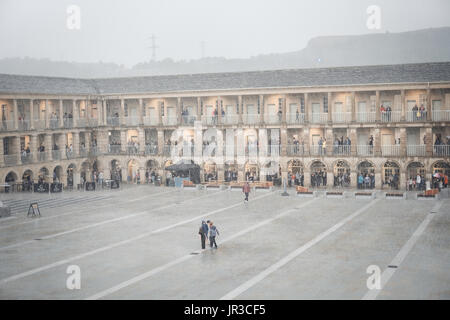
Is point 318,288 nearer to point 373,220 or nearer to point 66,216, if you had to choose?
point 373,220

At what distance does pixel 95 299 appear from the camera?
21.3 metres

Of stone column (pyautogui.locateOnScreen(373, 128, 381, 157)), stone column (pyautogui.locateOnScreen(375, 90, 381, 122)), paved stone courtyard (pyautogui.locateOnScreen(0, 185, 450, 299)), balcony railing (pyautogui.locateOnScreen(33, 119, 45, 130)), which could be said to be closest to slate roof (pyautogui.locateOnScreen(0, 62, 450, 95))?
stone column (pyautogui.locateOnScreen(375, 90, 381, 122))

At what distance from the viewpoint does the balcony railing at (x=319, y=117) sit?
52.8 m

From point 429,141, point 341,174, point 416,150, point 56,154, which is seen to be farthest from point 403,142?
point 56,154

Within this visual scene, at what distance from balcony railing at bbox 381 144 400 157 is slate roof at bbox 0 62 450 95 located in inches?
201

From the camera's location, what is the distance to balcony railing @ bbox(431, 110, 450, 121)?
48875 millimetres

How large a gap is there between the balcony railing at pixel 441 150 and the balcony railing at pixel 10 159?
3241cm

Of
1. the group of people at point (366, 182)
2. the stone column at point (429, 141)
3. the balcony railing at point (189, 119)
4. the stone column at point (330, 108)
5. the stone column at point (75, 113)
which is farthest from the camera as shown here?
the balcony railing at point (189, 119)

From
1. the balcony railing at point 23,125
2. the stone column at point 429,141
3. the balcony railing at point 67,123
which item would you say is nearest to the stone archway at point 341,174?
the stone column at point 429,141

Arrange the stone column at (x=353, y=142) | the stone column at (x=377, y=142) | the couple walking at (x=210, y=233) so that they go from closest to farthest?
the couple walking at (x=210, y=233) < the stone column at (x=377, y=142) < the stone column at (x=353, y=142)

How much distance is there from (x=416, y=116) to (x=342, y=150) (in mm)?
6429

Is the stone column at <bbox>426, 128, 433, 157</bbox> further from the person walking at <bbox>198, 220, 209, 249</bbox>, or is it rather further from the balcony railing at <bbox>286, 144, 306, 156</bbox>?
the person walking at <bbox>198, 220, 209, 249</bbox>

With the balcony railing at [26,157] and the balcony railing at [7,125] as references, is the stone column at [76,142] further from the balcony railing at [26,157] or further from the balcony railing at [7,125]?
the balcony railing at [7,125]
